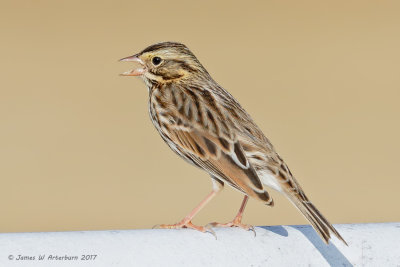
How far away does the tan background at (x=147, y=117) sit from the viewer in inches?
310

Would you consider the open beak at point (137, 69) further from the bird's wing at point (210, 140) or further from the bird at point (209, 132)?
the bird's wing at point (210, 140)

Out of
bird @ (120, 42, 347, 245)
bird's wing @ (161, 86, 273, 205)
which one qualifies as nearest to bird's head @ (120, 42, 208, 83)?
bird @ (120, 42, 347, 245)

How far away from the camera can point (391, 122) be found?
883cm

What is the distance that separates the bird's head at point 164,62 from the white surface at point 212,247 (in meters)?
1.50

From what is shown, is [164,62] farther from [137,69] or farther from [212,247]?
[212,247]

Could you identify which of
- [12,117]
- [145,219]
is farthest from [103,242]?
[12,117]

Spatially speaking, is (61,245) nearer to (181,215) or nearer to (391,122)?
(181,215)

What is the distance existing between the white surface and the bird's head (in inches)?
59.1

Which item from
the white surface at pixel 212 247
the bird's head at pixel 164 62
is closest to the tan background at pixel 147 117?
the bird's head at pixel 164 62

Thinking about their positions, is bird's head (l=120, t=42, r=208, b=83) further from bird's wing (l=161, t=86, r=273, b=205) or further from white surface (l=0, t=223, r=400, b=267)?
white surface (l=0, t=223, r=400, b=267)

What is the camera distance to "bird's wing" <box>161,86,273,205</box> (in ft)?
12.5

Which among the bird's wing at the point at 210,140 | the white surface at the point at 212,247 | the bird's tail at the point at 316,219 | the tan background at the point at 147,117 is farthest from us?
the tan background at the point at 147,117

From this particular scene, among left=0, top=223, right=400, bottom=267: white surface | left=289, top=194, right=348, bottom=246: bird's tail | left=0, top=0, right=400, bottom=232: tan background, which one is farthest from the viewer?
left=0, top=0, right=400, bottom=232: tan background

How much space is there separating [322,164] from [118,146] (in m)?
2.12
